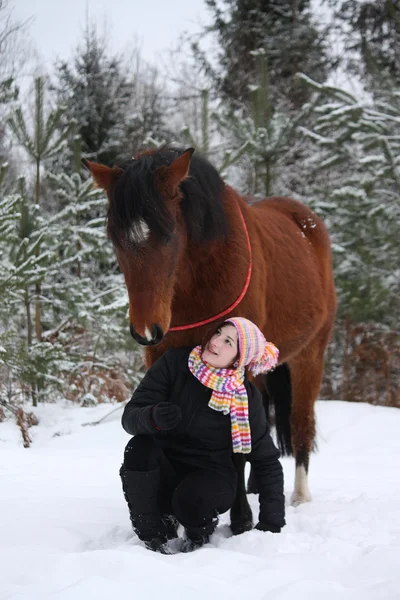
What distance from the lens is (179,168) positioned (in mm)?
2553

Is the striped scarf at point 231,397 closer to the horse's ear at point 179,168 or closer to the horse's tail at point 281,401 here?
the horse's ear at point 179,168

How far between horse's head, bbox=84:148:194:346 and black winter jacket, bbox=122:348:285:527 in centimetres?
25

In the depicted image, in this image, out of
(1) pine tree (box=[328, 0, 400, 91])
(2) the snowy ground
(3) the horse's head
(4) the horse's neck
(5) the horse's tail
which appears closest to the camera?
(2) the snowy ground

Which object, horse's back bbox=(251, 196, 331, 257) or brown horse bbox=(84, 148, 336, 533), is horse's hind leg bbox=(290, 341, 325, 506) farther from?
horse's back bbox=(251, 196, 331, 257)

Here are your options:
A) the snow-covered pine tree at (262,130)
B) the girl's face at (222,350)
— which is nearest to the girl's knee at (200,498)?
the girl's face at (222,350)

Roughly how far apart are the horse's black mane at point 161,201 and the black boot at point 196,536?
4.18 feet

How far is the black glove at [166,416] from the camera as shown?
7.50ft

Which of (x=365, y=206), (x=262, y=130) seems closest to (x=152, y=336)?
(x=262, y=130)

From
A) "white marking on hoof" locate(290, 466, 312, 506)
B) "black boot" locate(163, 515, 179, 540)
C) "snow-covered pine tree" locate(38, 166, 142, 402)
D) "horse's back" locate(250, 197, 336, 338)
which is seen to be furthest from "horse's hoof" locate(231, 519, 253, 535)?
"snow-covered pine tree" locate(38, 166, 142, 402)

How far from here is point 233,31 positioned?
48.8 feet

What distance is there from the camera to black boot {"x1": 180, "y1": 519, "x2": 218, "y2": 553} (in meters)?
2.36

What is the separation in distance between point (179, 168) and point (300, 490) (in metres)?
2.41

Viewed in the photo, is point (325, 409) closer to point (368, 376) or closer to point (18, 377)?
point (368, 376)

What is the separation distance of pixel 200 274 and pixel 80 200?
6.41 meters
